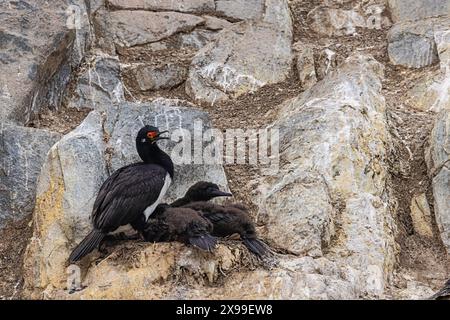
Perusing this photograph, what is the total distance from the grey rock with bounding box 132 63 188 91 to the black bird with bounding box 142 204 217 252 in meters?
5.47

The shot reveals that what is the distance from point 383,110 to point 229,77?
10.3 feet

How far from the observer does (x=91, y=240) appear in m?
10.2

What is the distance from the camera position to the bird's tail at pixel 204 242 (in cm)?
981

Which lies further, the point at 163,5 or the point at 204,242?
the point at 163,5

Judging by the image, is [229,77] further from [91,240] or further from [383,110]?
[91,240]

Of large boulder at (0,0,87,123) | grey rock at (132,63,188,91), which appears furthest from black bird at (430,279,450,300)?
grey rock at (132,63,188,91)

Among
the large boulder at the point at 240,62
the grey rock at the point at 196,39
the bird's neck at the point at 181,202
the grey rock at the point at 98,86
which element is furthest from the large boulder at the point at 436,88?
the bird's neck at the point at 181,202

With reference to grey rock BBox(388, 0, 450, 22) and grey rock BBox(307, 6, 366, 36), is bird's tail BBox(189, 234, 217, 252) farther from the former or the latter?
grey rock BBox(388, 0, 450, 22)

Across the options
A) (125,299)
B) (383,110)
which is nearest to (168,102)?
(383,110)

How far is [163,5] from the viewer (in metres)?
17.0

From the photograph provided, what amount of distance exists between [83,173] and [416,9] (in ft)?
27.1

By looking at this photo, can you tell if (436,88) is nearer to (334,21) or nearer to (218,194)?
(334,21)

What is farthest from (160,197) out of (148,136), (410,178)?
(410,178)

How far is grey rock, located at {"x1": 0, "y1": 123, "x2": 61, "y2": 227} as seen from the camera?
12391 mm
